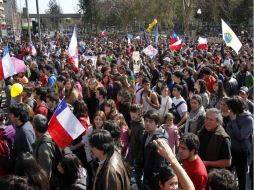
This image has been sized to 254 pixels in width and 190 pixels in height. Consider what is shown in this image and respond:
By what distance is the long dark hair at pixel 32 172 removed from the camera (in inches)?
143

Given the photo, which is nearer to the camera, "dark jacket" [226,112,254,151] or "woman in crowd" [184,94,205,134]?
"dark jacket" [226,112,254,151]

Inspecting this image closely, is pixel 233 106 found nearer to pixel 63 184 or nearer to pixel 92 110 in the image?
pixel 63 184

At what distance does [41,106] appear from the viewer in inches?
270

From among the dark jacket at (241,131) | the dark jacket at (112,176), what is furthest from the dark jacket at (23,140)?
the dark jacket at (241,131)

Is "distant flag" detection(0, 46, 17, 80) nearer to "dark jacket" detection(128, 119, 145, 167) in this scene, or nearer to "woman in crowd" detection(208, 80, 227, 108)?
"dark jacket" detection(128, 119, 145, 167)

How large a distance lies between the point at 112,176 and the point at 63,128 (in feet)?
4.37

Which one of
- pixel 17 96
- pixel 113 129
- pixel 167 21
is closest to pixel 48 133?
pixel 113 129

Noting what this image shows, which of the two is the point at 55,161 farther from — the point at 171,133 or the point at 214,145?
the point at 171,133

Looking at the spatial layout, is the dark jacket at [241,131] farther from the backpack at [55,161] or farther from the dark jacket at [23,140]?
the dark jacket at [23,140]

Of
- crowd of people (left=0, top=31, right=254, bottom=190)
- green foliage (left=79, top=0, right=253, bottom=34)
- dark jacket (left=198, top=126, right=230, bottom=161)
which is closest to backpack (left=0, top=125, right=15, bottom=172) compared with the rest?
crowd of people (left=0, top=31, right=254, bottom=190)

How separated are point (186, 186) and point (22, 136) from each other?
2527 mm

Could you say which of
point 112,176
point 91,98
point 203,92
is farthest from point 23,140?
point 203,92

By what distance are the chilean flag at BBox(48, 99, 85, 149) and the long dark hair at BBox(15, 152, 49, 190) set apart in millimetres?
906

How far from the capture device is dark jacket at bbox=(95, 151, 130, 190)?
12.1 feet
